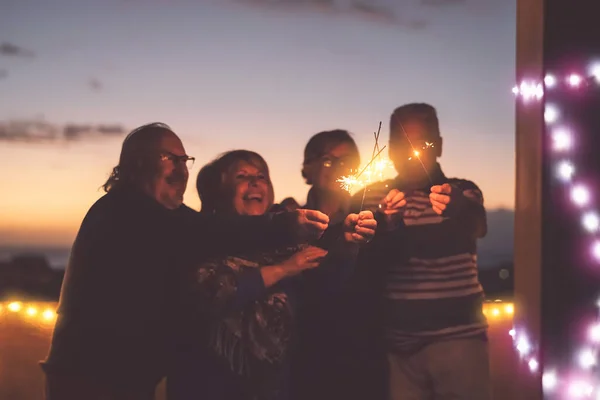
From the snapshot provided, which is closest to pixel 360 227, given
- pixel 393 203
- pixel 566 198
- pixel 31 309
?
pixel 393 203

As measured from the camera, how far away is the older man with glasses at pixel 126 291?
220 cm

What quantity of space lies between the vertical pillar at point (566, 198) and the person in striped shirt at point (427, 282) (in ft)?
0.92

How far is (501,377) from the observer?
378cm

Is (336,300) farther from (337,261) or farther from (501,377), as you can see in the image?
(501,377)

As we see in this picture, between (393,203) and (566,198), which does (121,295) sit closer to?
(393,203)

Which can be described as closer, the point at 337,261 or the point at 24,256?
the point at 337,261

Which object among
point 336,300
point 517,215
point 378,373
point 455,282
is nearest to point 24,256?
point 336,300

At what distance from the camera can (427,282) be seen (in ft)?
8.72

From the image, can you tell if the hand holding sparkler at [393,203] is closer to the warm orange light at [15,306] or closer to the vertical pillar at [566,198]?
the vertical pillar at [566,198]

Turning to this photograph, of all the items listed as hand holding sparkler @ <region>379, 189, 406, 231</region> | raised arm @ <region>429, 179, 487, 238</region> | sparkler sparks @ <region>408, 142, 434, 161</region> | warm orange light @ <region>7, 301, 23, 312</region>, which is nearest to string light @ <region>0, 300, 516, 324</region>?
warm orange light @ <region>7, 301, 23, 312</region>

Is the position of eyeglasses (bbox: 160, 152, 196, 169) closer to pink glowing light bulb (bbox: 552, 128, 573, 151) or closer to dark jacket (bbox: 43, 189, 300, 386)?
dark jacket (bbox: 43, 189, 300, 386)

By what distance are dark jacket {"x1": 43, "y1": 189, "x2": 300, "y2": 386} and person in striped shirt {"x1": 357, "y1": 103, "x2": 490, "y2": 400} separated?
35.6 inches

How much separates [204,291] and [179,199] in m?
0.44

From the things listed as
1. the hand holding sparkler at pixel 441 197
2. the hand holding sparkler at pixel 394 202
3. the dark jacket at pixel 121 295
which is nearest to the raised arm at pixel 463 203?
the hand holding sparkler at pixel 441 197
